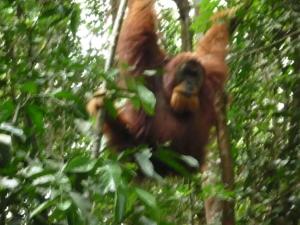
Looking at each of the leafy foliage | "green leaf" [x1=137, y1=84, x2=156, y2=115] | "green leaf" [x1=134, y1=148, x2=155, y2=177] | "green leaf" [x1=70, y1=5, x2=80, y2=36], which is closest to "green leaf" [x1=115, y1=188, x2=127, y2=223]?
the leafy foliage

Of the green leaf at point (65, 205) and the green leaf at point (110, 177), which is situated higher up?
the green leaf at point (65, 205)

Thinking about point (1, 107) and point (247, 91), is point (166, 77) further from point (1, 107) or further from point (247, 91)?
point (1, 107)

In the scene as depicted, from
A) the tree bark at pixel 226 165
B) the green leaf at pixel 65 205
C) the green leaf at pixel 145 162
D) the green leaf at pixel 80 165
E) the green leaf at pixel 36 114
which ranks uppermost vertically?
the green leaf at pixel 36 114

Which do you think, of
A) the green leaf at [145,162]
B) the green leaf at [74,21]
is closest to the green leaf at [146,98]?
the green leaf at [145,162]

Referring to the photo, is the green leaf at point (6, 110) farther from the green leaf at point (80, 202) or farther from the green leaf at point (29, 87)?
the green leaf at point (80, 202)

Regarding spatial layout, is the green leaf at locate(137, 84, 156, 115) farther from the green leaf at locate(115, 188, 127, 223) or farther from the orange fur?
the orange fur

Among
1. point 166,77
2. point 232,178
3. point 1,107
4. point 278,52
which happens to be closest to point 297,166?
point 232,178

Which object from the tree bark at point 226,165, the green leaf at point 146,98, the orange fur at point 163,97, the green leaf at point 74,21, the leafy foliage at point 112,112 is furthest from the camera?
the orange fur at point 163,97

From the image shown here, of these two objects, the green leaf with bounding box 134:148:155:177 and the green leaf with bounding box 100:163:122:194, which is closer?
the green leaf with bounding box 100:163:122:194

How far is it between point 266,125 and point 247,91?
260mm

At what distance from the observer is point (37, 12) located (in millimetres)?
2334

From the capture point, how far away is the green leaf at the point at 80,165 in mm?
1579

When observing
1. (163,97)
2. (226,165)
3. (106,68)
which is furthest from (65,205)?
(163,97)

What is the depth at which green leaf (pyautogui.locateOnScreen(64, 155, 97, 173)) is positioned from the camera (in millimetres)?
1579
